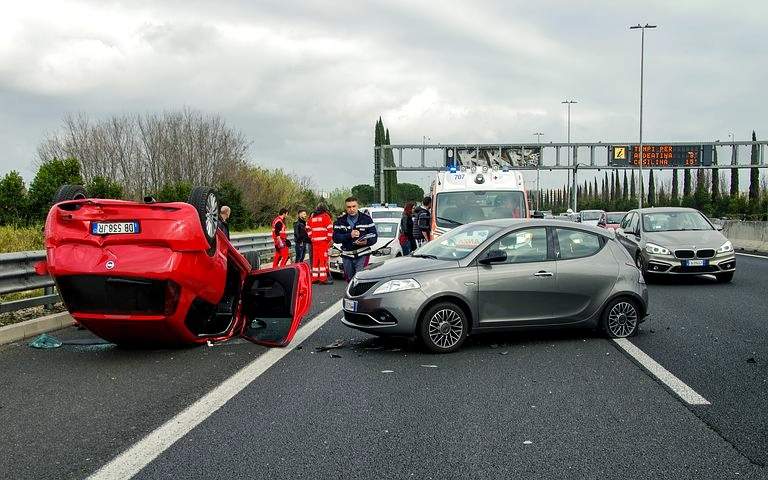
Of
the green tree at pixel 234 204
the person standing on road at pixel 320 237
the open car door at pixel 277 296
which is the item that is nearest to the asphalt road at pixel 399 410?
the open car door at pixel 277 296

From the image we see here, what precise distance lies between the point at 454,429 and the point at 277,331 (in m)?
4.85

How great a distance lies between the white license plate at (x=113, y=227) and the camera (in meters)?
7.16

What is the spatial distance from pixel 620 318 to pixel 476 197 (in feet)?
23.4

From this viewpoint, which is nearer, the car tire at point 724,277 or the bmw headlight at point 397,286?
the bmw headlight at point 397,286

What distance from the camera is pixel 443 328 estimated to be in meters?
8.09

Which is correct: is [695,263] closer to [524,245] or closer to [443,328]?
[524,245]

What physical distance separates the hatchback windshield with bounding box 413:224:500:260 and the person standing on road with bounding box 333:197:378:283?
2983mm

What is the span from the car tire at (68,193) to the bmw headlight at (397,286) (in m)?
3.37

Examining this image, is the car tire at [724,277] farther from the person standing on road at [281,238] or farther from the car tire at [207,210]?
the car tire at [207,210]

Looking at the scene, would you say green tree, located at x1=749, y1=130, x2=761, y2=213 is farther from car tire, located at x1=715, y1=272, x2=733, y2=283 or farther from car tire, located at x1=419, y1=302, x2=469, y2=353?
car tire, located at x1=419, y1=302, x2=469, y2=353

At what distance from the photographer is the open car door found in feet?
29.3

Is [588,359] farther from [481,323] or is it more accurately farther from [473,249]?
[473,249]

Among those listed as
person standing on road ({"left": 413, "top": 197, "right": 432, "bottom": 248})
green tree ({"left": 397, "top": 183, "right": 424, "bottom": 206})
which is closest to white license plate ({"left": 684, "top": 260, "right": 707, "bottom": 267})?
person standing on road ({"left": 413, "top": 197, "right": 432, "bottom": 248})

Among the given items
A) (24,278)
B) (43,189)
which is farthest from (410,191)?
(24,278)
